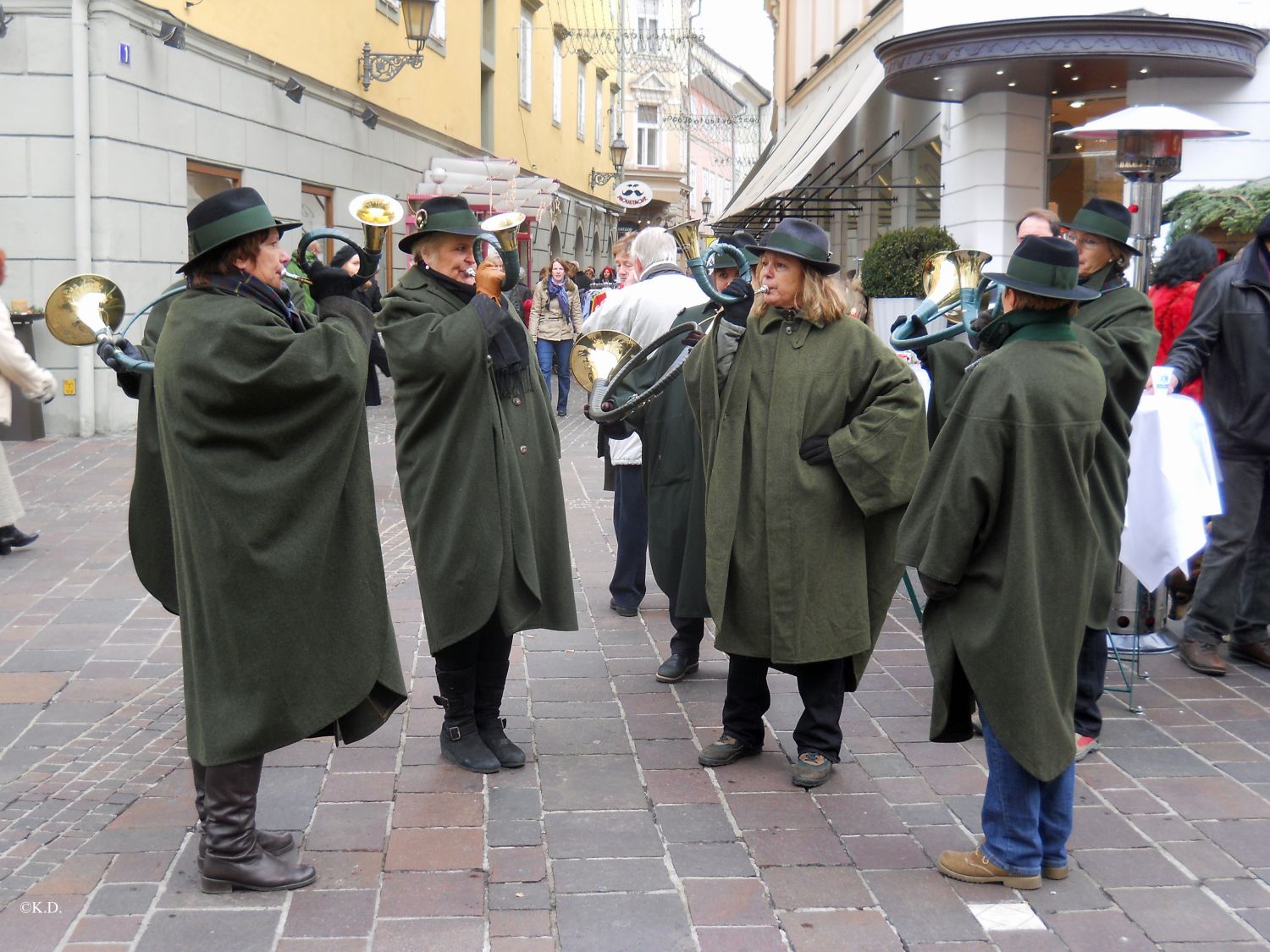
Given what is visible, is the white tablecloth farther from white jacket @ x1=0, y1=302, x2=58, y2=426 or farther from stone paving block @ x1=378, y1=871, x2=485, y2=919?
white jacket @ x1=0, y1=302, x2=58, y2=426

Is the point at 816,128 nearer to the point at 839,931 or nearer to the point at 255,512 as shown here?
the point at 255,512

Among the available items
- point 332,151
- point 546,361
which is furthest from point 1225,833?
point 332,151

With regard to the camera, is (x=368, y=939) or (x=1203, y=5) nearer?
(x=368, y=939)

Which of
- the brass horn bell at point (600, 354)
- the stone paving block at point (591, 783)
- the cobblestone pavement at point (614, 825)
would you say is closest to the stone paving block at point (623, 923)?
the cobblestone pavement at point (614, 825)

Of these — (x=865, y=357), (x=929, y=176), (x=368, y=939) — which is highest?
(x=929, y=176)

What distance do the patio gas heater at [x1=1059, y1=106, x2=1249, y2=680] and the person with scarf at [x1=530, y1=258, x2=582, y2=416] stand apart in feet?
32.3

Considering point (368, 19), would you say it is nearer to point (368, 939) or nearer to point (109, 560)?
point (109, 560)

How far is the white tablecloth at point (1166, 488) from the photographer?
18.0 feet

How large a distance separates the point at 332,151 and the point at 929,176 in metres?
7.58

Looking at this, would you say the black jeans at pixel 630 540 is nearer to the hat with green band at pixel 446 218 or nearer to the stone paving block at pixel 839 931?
the hat with green band at pixel 446 218

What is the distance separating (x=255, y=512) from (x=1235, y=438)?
169 inches

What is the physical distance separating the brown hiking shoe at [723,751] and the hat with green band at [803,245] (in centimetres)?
164

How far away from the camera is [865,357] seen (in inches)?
173

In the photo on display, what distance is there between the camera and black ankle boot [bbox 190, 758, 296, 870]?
12.2 ft
